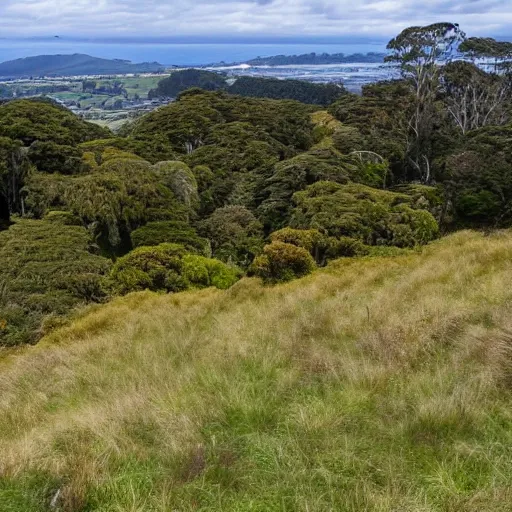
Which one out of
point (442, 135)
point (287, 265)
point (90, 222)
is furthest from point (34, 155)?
point (442, 135)

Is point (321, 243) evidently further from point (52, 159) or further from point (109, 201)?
point (52, 159)

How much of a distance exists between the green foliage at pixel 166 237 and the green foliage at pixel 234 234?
160 cm

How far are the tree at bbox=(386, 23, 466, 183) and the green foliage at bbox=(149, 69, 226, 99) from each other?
8541 centimetres

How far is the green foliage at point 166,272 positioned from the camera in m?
12.7

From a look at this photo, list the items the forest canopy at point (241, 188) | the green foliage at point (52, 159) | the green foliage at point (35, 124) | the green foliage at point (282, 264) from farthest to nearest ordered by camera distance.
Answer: the green foliage at point (35, 124) → the green foliage at point (52, 159) → the forest canopy at point (241, 188) → the green foliage at point (282, 264)

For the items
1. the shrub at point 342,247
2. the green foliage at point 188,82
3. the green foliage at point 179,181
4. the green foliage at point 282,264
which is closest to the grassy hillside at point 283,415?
the green foliage at point 282,264

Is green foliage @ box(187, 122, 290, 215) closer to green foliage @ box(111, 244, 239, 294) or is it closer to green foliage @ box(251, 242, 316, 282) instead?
green foliage @ box(111, 244, 239, 294)

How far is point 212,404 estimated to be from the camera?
441 cm

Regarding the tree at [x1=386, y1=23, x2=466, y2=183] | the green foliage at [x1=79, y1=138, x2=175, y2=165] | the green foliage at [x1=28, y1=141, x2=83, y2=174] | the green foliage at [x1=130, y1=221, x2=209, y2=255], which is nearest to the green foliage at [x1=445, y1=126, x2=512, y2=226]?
the tree at [x1=386, y1=23, x2=466, y2=183]

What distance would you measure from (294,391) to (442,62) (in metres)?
31.9

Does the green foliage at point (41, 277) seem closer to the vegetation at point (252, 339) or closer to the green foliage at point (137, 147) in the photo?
the vegetation at point (252, 339)

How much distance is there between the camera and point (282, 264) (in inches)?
512

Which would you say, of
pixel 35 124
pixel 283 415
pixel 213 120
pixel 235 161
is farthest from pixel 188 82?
pixel 283 415

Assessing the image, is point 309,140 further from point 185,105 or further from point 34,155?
point 34,155
